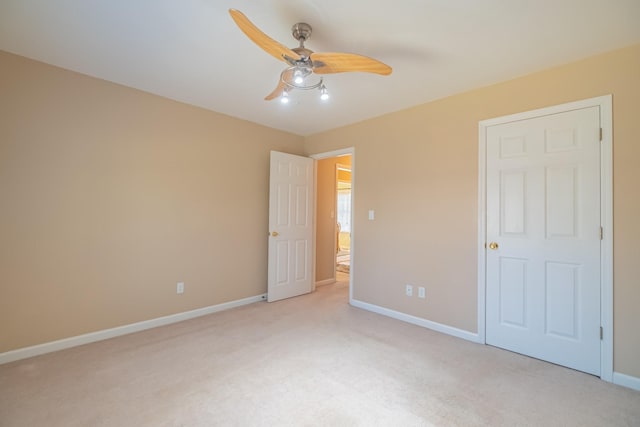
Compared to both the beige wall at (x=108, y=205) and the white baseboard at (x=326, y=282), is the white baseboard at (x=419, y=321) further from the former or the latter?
the beige wall at (x=108, y=205)

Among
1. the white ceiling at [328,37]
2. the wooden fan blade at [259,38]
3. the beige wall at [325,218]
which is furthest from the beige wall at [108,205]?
the wooden fan blade at [259,38]

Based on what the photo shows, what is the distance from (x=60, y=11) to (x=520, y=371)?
4151 millimetres

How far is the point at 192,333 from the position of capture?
2957 mm

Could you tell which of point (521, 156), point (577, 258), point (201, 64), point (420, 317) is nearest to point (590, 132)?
point (521, 156)

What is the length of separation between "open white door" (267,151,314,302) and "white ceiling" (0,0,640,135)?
A: 55.8 inches

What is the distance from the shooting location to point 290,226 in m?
4.22

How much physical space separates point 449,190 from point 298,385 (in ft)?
7.63

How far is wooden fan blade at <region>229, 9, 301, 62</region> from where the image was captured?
1464 millimetres

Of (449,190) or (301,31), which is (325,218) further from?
(301,31)

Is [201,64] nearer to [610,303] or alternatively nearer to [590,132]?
[590,132]

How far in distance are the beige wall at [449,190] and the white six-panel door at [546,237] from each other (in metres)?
0.13

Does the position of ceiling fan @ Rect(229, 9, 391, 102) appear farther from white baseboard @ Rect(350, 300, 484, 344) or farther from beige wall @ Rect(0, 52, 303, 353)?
white baseboard @ Rect(350, 300, 484, 344)

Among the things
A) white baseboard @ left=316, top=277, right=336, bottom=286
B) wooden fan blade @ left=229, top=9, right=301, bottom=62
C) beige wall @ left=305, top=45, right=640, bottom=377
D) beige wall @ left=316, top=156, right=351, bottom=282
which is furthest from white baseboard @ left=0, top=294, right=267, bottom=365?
wooden fan blade @ left=229, top=9, right=301, bottom=62

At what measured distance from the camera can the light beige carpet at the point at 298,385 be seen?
1736mm
